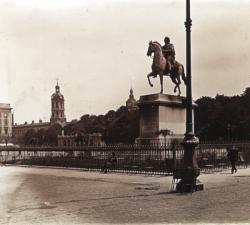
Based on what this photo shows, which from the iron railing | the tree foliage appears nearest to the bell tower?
the tree foliage

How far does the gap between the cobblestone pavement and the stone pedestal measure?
→ 860 centimetres

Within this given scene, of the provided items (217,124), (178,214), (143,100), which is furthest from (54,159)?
(217,124)

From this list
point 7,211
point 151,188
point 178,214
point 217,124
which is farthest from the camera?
point 217,124

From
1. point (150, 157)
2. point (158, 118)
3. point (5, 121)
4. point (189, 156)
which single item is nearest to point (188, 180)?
point (189, 156)

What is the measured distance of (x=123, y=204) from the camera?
493 inches

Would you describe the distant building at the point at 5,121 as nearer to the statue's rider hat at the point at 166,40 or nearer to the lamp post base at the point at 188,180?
the statue's rider hat at the point at 166,40

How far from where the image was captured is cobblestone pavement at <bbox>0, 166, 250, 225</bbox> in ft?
33.6

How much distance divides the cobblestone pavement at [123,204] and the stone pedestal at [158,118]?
860 cm

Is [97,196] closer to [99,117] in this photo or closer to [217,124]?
[217,124]

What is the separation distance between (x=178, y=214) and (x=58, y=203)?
3.76 m

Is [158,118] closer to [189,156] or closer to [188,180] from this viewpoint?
[189,156]

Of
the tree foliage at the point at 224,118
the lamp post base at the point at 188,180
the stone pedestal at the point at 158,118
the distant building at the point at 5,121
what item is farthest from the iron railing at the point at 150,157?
the distant building at the point at 5,121

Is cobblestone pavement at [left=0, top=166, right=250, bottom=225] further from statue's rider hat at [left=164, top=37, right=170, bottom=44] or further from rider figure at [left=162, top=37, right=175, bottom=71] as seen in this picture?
statue's rider hat at [left=164, top=37, right=170, bottom=44]

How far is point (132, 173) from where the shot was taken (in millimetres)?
23938
